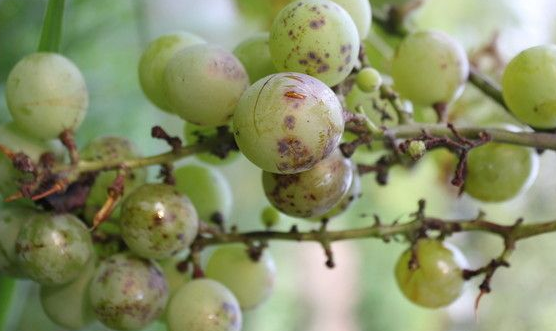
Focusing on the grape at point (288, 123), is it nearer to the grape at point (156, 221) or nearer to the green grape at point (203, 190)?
the grape at point (156, 221)

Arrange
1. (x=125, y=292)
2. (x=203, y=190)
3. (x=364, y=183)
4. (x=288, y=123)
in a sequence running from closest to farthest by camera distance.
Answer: (x=288, y=123), (x=125, y=292), (x=203, y=190), (x=364, y=183)

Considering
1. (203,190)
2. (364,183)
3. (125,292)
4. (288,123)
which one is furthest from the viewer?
(364,183)

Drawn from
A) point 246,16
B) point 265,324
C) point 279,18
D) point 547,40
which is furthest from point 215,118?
point 547,40

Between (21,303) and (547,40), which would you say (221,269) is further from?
(547,40)

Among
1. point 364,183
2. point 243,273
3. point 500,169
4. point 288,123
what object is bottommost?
point 364,183

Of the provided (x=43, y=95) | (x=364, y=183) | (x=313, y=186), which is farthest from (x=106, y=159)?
(x=364, y=183)

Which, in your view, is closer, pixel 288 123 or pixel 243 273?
pixel 288 123

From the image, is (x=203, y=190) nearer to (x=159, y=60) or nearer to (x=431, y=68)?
(x=159, y=60)
